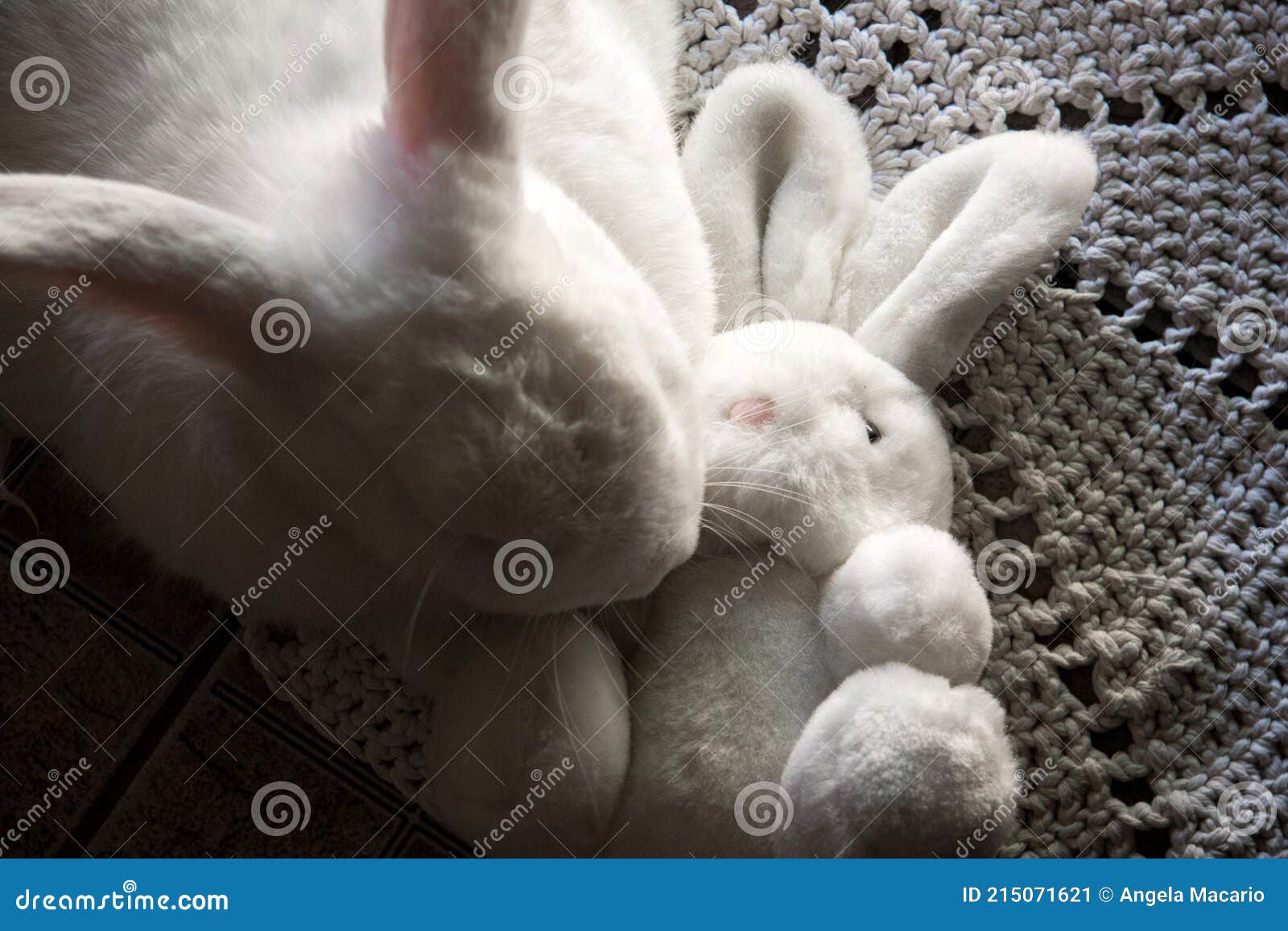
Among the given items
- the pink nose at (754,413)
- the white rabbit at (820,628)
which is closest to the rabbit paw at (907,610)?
the white rabbit at (820,628)

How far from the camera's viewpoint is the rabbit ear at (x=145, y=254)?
52cm

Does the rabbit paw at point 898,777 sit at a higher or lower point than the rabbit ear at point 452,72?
lower

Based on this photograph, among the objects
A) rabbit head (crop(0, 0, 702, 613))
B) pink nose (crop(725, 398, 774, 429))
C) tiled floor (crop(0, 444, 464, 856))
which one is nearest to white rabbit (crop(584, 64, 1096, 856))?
pink nose (crop(725, 398, 774, 429))

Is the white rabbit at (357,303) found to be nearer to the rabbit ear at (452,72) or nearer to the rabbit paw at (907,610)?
the rabbit ear at (452,72)

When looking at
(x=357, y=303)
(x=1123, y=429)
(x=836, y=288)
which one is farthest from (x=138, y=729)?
(x=1123, y=429)

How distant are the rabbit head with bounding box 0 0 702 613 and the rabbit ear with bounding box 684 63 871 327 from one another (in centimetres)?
35

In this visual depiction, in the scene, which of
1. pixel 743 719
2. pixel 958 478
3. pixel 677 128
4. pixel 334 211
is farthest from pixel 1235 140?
pixel 334 211

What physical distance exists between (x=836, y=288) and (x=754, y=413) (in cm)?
25

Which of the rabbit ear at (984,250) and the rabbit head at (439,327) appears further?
the rabbit ear at (984,250)

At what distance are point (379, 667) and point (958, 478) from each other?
1.75 ft

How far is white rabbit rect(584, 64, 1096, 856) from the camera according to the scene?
68 cm

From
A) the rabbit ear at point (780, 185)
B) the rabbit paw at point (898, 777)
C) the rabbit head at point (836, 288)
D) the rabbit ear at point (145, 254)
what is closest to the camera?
the rabbit ear at point (145, 254)

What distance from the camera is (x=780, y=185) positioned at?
1022mm

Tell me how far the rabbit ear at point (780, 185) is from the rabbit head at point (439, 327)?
0.35 metres
